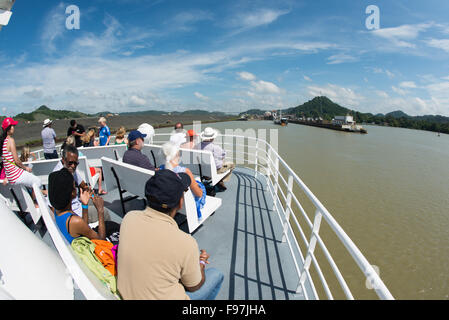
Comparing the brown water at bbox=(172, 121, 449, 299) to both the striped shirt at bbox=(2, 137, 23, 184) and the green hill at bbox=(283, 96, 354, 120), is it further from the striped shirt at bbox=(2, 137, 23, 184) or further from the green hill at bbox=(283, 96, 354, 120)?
the green hill at bbox=(283, 96, 354, 120)

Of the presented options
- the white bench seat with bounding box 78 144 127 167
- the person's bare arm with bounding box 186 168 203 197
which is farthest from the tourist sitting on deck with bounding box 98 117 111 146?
the person's bare arm with bounding box 186 168 203 197

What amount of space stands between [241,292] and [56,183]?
1.77 meters

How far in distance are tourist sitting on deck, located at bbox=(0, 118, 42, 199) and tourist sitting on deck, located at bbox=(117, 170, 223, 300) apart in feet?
7.34

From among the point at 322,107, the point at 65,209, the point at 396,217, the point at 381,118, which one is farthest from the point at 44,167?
the point at 322,107

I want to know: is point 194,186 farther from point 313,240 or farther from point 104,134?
point 104,134

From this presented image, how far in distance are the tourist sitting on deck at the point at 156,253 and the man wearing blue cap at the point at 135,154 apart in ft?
6.13

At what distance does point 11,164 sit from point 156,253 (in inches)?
110

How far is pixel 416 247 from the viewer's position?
582 cm

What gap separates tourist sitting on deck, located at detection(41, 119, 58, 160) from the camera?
4.50m

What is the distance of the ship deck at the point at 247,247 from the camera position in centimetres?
193

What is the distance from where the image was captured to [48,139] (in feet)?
15.0

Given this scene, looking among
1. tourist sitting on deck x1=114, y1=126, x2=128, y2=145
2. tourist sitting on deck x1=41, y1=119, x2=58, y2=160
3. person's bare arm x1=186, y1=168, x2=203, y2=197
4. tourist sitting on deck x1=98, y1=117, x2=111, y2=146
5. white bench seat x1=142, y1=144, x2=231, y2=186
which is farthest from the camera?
tourist sitting on deck x1=98, y1=117, x2=111, y2=146
